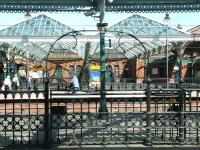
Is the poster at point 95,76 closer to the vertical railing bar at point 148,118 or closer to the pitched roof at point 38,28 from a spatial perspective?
the pitched roof at point 38,28

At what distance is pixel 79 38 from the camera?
82.7 ft

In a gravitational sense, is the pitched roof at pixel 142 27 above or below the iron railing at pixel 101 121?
above

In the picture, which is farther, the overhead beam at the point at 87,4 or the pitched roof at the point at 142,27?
the pitched roof at the point at 142,27

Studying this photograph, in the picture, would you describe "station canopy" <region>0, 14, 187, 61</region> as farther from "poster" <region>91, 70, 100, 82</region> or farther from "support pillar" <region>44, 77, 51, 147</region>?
"support pillar" <region>44, 77, 51, 147</region>

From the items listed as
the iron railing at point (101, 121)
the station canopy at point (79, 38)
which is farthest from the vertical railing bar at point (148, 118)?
the station canopy at point (79, 38)

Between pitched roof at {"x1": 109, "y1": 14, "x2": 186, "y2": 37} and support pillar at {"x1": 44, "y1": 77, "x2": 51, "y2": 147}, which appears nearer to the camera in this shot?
support pillar at {"x1": 44, "y1": 77, "x2": 51, "y2": 147}

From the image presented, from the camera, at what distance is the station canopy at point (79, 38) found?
1017 inches

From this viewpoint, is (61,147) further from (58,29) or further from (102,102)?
(58,29)

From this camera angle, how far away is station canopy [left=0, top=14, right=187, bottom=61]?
2583cm

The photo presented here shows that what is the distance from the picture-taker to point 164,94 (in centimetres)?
995

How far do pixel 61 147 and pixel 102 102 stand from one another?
3.57 m

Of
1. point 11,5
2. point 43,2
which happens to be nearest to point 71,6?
point 43,2

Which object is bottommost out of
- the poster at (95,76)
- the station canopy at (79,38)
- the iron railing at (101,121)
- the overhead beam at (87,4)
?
the iron railing at (101,121)

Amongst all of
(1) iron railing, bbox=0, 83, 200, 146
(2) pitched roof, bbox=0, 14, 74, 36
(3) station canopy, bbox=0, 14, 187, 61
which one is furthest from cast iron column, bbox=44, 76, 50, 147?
(2) pitched roof, bbox=0, 14, 74, 36
